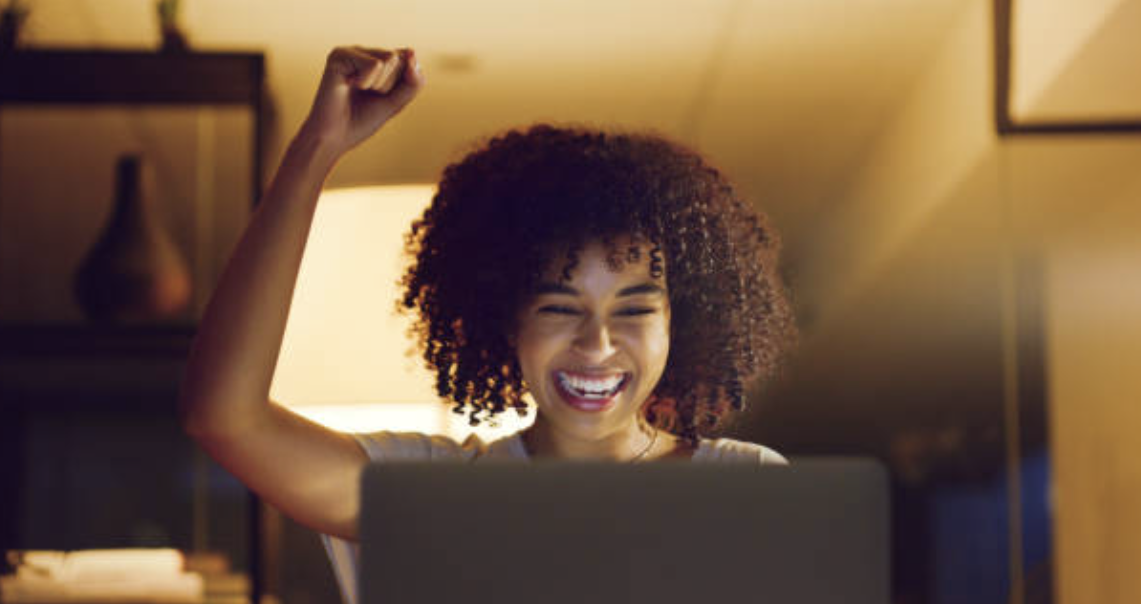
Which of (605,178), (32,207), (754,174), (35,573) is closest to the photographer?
(605,178)

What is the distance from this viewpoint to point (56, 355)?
8.51 feet

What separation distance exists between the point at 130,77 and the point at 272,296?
5.84ft

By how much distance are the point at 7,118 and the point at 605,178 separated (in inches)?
77.9

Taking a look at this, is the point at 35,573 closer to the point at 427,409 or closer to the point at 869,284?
the point at 427,409

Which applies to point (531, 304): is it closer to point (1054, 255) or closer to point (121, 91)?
point (121, 91)

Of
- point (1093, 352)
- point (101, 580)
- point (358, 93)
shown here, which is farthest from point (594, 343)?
point (1093, 352)

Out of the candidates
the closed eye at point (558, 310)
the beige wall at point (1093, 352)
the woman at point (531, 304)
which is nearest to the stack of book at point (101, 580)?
the woman at point (531, 304)

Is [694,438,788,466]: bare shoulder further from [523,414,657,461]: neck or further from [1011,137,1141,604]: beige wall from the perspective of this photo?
[1011,137,1141,604]: beige wall

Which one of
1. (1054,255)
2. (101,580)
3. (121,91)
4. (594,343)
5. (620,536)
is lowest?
(101,580)

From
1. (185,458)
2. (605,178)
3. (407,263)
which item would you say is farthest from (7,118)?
(605,178)

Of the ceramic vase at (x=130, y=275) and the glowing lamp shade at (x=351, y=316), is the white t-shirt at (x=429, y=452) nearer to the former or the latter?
the glowing lamp shade at (x=351, y=316)

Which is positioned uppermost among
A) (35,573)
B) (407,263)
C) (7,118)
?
(7,118)

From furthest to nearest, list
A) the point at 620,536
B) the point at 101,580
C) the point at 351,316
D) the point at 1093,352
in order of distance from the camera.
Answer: the point at 1093,352 → the point at 101,580 → the point at 351,316 → the point at 620,536

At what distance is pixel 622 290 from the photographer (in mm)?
1257
